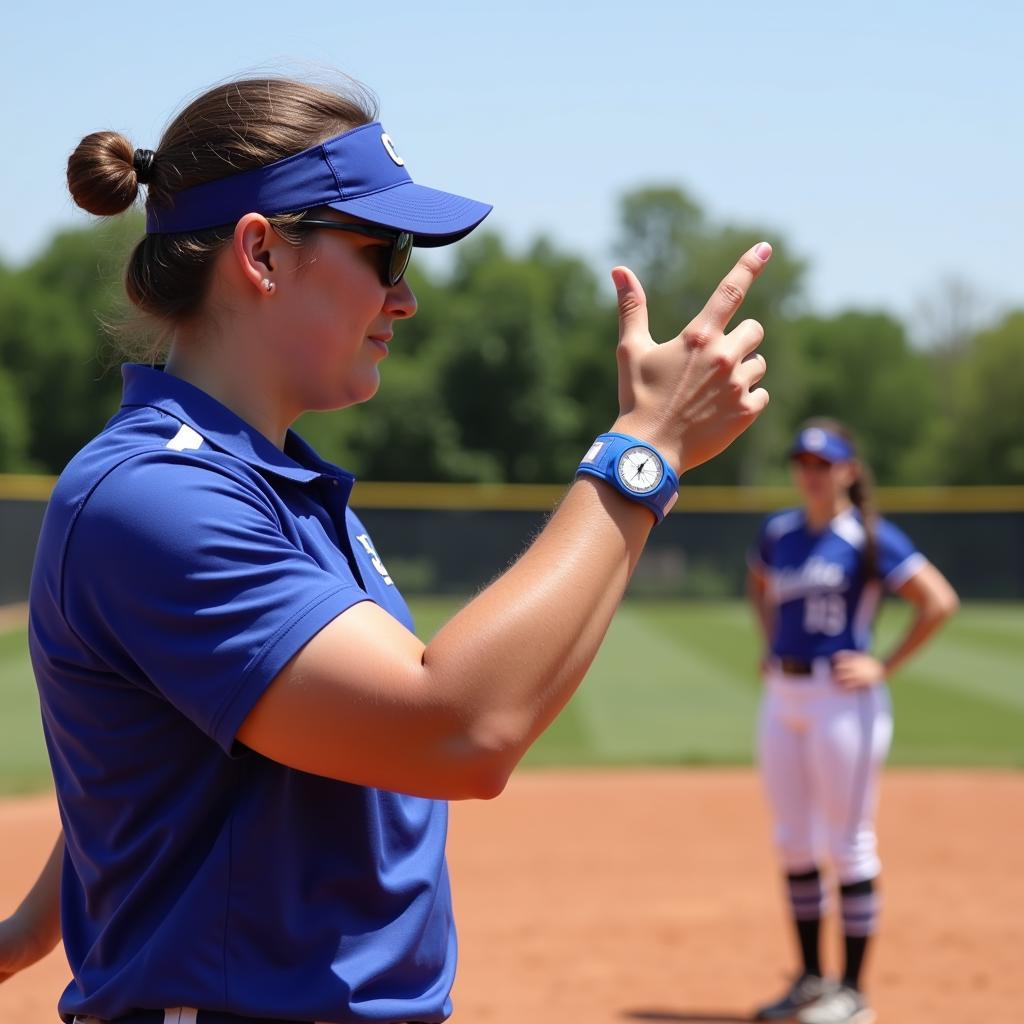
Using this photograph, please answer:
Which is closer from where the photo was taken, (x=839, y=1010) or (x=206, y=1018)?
(x=206, y=1018)

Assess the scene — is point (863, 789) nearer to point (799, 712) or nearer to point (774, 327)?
point (799, 712)

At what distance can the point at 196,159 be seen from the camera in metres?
1.74

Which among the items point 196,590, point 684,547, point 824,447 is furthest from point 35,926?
point 684,547

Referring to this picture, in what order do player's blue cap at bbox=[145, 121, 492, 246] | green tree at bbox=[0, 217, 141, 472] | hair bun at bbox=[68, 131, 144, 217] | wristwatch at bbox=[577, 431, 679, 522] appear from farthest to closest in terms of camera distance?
1. green tree at bbox=[0, 217, 141, 472]
2. hair bun at bbox=[68, 131, 144, 217]
3. player's blue cap at bbox=[145, 121, 492, 246]
4. wristwatch at bbox=[577, 431, 679, 522]

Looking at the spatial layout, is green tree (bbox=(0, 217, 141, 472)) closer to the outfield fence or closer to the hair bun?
the outfield fence

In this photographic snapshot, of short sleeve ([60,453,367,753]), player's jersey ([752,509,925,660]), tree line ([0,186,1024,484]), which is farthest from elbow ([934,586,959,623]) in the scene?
tree line ([0,186,1024,484])

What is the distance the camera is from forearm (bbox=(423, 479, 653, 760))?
145 cm

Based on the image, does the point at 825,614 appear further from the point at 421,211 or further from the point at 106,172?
the point at 106,172

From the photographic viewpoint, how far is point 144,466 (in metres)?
1.54

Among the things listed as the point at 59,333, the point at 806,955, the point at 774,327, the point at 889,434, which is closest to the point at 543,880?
the point at 806,955

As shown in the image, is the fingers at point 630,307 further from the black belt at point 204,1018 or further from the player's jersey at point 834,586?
the player's jersey at point 834,586

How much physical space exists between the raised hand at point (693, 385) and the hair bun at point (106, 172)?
684 millimetres

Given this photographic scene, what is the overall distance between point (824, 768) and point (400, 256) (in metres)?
4.45

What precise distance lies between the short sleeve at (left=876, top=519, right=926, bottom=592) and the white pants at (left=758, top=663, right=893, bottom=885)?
0.47 meters
